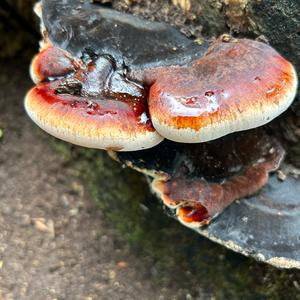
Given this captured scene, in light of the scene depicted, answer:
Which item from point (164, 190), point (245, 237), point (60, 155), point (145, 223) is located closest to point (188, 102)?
point (164, 190)

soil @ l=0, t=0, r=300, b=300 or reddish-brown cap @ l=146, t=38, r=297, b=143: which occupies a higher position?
reddish-brown cap @ l=146, t=38, r=297, b=143

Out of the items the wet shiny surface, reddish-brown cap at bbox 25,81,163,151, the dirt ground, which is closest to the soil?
the dirt ground

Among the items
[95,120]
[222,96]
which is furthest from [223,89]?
[95,120]

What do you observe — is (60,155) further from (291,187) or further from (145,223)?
(291,187)

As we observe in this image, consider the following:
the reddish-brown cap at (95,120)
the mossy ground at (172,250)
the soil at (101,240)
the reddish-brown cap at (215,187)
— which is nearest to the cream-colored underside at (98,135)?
the reddish-brown cap at (95,120)

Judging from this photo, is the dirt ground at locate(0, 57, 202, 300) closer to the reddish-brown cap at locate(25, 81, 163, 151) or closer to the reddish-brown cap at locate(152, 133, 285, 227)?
the reddish-brown cap at locate(152, 133, 285, 227)

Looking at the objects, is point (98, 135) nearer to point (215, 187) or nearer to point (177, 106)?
point (177, 106)

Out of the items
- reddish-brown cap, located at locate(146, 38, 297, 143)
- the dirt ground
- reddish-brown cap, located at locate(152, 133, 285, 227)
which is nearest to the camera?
reddish-brown cap, located at locate(146, 38, 297, 143)
